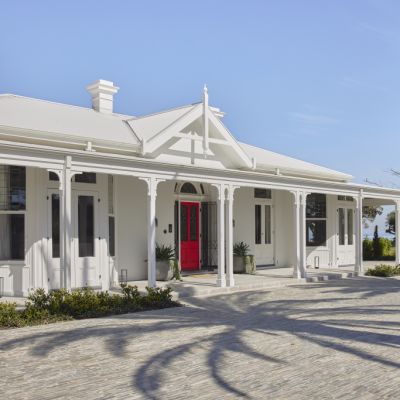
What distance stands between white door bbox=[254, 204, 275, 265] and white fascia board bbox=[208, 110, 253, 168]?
3323mm

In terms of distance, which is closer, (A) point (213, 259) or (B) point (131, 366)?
(B) point (131, 366)

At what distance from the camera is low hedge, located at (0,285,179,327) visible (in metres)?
9.51

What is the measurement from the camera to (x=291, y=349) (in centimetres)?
758

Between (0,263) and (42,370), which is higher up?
(0,263)

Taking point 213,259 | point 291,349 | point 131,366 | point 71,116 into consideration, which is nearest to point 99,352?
point 131,366

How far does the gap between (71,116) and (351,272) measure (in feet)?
36.0

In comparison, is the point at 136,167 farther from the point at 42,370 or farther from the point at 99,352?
the point at 42,370

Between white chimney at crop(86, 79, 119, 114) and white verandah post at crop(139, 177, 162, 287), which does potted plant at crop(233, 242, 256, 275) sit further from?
white chimney at crop(86, 79, 119, 114)

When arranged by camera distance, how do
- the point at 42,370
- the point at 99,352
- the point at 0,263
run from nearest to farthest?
the point at 42,370 < the point at 99,352 < the point at 0,263

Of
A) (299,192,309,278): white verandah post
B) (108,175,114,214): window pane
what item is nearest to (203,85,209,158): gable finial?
(108,175,114,214): window pane

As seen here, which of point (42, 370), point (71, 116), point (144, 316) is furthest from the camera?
point (71, 116)

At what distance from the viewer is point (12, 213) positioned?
12305mm

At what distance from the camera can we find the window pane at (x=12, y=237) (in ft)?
40.2

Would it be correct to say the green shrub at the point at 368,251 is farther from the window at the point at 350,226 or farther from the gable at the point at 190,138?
the gable at the point at 190,138
